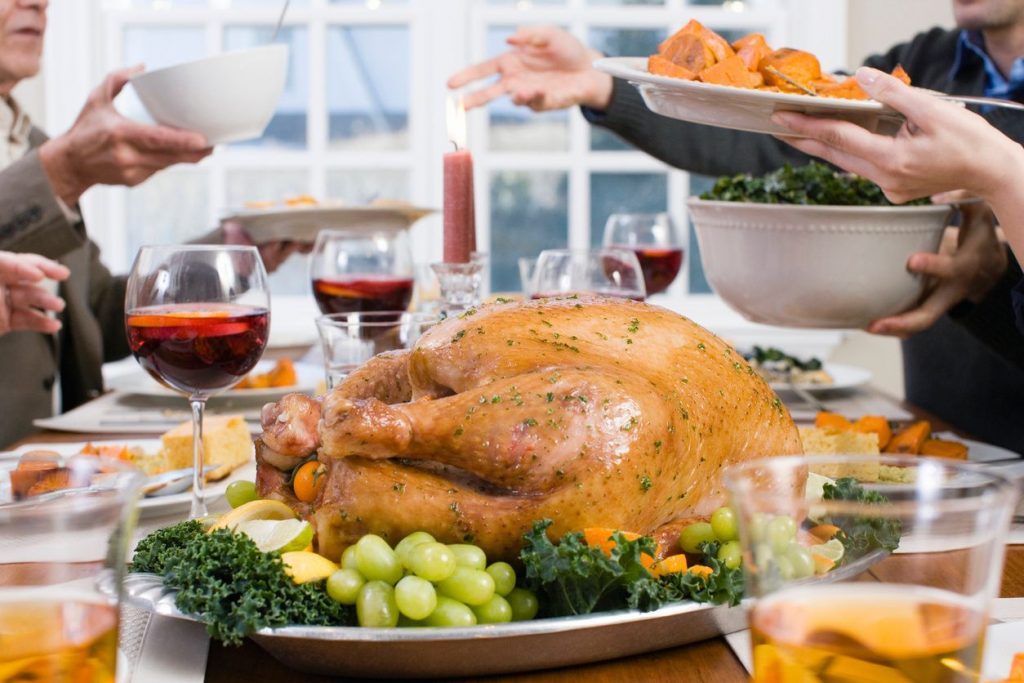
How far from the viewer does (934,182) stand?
1444 mm

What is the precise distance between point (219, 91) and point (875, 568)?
58.9 inches

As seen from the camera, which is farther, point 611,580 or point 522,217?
point 522,217

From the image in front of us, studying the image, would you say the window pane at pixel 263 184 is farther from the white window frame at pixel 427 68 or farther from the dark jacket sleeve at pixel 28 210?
the dark jacket sleeve at pixel 28 210

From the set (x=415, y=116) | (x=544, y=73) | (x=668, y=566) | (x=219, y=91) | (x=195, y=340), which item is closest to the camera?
(x=668, y=566)

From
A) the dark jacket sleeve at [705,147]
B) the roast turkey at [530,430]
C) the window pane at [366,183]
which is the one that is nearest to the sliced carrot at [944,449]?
the roast turkey at [530,430]

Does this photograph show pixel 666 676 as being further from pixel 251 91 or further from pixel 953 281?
pixel 251 91

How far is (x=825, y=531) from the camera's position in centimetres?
61

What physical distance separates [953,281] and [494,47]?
10.8 feet

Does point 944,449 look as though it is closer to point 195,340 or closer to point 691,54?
point 691,54

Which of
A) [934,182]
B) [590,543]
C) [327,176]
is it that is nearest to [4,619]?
[590,543]

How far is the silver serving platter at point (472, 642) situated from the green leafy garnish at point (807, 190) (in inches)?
37.2

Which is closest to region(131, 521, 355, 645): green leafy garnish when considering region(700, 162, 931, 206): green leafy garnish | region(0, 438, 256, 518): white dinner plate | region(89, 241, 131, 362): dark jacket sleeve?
region(0, 438, 256, 518): white dinner plate

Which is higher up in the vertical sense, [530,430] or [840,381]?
[530,430]

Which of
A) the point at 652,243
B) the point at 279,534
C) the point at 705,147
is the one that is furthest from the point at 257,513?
the point at 705,147
